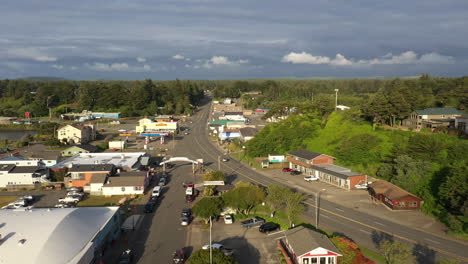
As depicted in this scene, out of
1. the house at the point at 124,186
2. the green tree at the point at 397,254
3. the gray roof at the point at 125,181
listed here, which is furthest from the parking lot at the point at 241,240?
the gray roof at the point at 125,181

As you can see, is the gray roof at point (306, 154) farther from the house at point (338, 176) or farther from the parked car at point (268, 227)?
the parked car at point (268, 227)

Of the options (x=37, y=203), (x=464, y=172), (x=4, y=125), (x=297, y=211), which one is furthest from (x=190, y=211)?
(x=4, y=125)

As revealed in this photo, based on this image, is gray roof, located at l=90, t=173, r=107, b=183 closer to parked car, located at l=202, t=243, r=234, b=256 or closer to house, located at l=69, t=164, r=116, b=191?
house, located at l=69, t=164, r=116, b=191

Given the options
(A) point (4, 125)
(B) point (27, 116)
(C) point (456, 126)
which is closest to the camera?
(C) point (456, 126)

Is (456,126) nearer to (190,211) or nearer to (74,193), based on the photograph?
(190,211)

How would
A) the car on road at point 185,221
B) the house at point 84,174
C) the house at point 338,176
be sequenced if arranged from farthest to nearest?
the house at point 84,174 → the house at point 338,176 → the car on road at point 185,221

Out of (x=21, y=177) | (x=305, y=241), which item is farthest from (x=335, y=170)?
(x=21, y=177)
